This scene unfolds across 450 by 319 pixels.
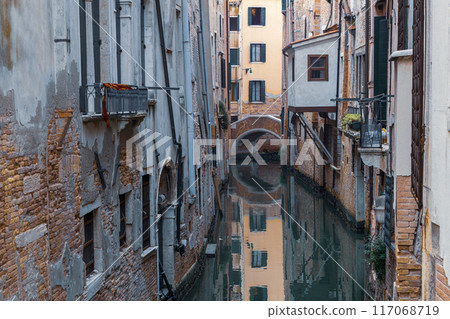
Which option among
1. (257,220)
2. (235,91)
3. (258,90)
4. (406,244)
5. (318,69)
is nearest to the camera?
(406,244)

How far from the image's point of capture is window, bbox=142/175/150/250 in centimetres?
1061

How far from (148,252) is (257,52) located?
29.2 metres

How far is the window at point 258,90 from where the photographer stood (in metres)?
38.4

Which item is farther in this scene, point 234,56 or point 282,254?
point 234,56

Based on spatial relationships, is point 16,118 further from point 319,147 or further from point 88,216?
point 319,147

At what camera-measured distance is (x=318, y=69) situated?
22672mm

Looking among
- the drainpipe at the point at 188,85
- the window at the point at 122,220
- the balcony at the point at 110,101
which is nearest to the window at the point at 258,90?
the drainpipe at the point at 188,85

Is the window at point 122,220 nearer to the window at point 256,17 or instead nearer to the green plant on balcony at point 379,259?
the green plant on balcony at point 379,259

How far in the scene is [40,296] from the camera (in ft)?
20.9

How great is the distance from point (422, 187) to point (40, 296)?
3.68m

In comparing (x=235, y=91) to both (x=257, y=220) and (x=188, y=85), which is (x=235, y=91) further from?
(x=188, y=85)

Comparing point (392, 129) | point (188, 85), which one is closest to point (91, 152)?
point (392, 129)

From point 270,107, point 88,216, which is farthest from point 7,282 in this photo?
point 270,107

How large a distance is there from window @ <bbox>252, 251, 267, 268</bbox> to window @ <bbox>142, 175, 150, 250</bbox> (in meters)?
4.65
